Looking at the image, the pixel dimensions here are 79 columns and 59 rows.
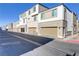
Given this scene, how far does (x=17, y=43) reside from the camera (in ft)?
8.89

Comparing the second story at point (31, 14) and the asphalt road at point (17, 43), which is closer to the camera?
the asphalt road at point (17, 43)

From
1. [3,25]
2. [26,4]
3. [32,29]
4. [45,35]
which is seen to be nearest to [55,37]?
[45,35]

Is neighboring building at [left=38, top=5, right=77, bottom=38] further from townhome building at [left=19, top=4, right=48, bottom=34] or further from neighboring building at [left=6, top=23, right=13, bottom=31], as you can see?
neighboring building at [left=6, top=23, right=13, bottom=31]

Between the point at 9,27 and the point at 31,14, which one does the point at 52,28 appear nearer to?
the point at 31,14

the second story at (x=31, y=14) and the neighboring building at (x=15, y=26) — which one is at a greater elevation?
the second story at (x=31, y=14)

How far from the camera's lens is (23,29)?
295cm

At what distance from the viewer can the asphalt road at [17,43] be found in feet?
8.45

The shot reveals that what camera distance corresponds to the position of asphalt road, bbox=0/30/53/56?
8.45 ft

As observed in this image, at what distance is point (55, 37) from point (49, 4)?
703 mm

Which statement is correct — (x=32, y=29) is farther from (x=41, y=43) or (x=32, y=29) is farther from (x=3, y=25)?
(x=3, y=25)

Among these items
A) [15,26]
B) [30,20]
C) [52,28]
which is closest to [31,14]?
[30,20]

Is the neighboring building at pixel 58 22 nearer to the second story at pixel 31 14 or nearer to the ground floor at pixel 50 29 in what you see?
the ground floor at pixel 50 29

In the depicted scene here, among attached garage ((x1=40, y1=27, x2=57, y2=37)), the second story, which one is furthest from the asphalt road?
the second story

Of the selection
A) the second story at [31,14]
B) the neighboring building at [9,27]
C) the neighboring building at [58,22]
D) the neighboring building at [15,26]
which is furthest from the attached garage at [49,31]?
the neighboring building at [9,27]
